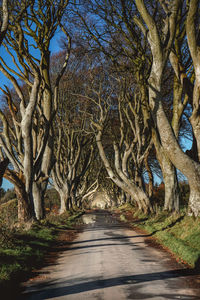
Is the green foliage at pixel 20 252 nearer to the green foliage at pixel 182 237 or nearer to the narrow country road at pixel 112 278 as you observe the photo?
the narrow country road at pixel 112 278

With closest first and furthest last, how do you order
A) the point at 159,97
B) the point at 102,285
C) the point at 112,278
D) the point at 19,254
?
the point at 102,285 → the point at 112,278 → the point at 19,254 → the point at 159,97

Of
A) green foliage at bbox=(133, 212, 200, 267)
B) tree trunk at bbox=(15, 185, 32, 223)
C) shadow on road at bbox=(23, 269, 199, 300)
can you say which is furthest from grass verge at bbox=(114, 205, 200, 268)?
tree trunk at bbox=(15, 185, 32, 223)

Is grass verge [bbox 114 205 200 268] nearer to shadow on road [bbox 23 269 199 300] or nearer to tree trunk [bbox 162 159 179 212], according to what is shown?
shadow on road [bbox 23 269 199 300]

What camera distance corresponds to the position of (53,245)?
32.9 feet

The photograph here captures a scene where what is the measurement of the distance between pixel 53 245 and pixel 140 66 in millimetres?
10228

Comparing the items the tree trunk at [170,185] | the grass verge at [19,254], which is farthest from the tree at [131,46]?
the grass verge at [19,254]

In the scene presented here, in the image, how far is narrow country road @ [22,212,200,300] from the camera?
186 inches

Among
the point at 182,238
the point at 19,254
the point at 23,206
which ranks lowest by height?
the point at 182,238

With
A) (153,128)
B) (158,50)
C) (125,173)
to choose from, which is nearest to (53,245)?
(153,128)

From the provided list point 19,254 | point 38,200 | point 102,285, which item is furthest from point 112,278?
point 38,200

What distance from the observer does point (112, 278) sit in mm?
5582

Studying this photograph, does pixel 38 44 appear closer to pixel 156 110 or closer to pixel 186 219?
pixel 156 110

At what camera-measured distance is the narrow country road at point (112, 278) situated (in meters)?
4.73

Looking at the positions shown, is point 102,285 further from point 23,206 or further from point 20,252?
point 23,206
